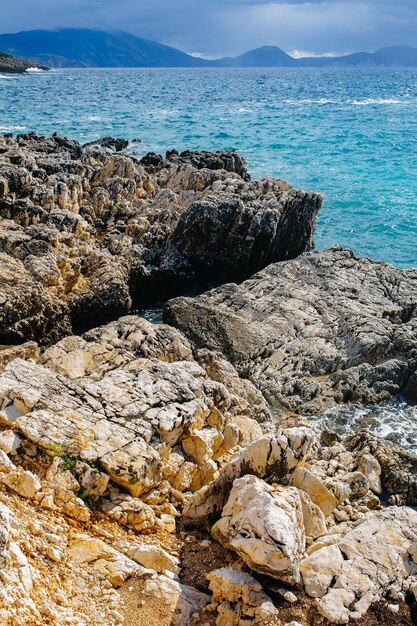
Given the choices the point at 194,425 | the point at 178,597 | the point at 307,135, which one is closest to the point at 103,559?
the point at 178,597

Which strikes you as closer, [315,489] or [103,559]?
[103,559]

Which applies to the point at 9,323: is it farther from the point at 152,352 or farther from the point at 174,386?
the point at 174,386

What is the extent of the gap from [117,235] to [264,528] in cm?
1747

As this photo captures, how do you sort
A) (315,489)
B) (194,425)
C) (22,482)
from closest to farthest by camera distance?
(22,482) < (315,489) < (194,425)

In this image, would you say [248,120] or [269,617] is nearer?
[269,617]

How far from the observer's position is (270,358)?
17156 mm

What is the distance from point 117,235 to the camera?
2298 centimetres

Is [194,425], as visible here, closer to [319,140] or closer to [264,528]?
[264,528]

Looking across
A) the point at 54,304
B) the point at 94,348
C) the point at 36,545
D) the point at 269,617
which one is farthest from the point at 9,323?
the point at 269,617

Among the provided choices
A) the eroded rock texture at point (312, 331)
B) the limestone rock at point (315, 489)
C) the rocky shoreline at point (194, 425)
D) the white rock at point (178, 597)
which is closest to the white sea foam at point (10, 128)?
the rocky shoreline at point (194, 425)

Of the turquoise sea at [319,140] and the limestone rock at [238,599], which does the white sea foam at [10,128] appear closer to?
the turquoise sea at [319,140]

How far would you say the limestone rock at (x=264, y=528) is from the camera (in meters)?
7.00

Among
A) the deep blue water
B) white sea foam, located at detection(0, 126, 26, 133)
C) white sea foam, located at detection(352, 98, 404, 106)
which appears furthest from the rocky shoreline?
white sea foam, located at detection(352, 98, 404, 106)

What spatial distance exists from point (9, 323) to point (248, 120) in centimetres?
6195
